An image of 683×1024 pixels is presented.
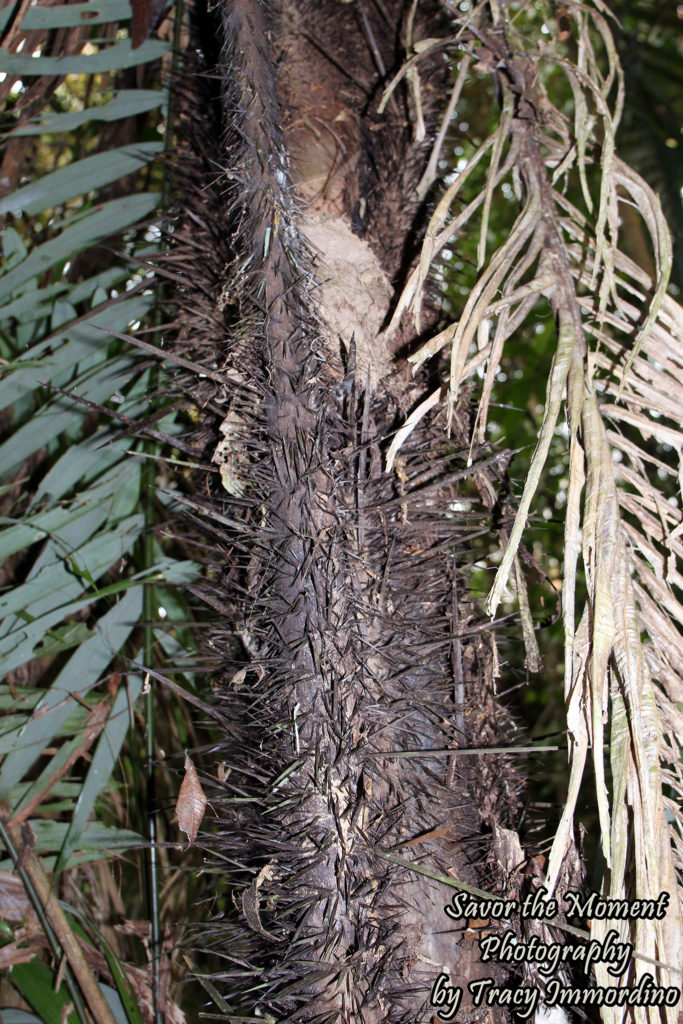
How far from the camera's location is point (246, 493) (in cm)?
54

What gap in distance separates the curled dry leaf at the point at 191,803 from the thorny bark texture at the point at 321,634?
21mm

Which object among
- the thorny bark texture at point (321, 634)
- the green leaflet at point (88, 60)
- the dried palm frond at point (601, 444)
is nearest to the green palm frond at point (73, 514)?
the green leaflet at point (88, 60)

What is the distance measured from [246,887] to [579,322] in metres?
0.54

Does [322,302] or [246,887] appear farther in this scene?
[322,302]

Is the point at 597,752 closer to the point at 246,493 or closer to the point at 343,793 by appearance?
the point at 343,793

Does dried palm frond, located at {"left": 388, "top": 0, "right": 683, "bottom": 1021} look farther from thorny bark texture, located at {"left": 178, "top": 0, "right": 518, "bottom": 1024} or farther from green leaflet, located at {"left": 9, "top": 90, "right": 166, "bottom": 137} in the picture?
green leaflet, located at {"left": 9, "top": 90, "right": 166, "bottom": 137}

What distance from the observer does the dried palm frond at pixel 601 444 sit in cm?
50

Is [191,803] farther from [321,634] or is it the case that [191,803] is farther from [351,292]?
[351,292]

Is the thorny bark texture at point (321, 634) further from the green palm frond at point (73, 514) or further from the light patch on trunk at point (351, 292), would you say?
the green palm frond at point (73, 514)

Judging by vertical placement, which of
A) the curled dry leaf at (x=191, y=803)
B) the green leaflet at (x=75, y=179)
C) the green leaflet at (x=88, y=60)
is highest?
the green leaflet at (x=88, y=60)

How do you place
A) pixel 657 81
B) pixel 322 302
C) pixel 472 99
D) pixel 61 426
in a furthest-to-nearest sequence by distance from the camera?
pixel 472 99, pixel 657 81, pixel 61 426, pixel 322 302

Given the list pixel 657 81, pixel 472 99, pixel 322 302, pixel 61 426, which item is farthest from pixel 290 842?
pixel 472 99

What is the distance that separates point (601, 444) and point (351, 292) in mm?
254

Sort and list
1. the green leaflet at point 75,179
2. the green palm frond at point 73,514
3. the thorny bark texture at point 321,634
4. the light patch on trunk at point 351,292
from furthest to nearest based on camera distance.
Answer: the green leaflet at point 75,179, the green palm frond at point 73,514, the light patch on trunk at point 351,292, the thorny bark texture at point 321,634
